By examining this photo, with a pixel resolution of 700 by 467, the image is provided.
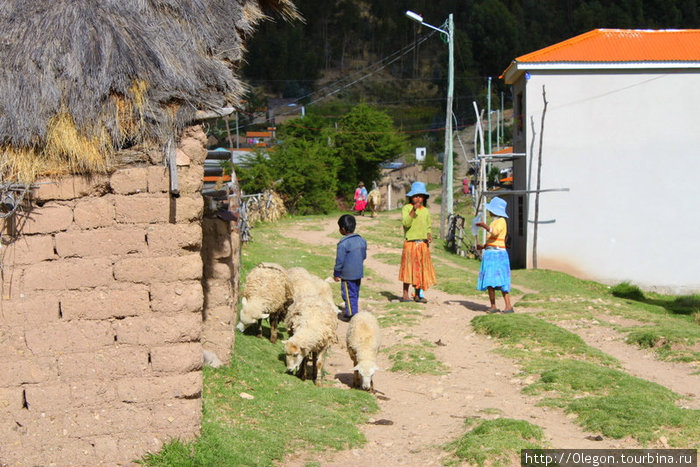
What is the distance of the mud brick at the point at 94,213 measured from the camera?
596cm

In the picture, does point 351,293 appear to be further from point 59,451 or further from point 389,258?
point 389,258

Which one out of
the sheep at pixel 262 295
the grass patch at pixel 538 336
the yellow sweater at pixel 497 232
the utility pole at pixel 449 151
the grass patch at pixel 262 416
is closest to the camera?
the grass patch at pixel 262 416

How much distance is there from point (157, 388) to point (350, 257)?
16.8 ft

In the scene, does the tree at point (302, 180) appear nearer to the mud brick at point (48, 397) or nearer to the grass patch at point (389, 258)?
the grass patch at point (389, 258)

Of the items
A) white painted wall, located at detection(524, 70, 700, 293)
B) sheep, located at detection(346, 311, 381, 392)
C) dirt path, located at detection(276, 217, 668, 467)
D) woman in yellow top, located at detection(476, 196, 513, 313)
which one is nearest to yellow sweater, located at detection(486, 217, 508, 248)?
woman in yellow top, located at detection(476, 196, 513, 313)

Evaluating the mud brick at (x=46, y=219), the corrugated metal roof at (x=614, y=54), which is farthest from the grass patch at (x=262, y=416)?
the corrugated metal roof at (x=614, y=54)

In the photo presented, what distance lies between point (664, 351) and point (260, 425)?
6.28m

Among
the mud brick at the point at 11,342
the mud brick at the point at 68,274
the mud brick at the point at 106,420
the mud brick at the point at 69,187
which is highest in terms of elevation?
the mud brick at the point at 69,187

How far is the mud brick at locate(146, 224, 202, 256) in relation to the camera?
236 inches

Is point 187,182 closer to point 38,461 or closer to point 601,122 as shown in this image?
point 38,461

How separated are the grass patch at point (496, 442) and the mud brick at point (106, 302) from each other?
278 centimetres

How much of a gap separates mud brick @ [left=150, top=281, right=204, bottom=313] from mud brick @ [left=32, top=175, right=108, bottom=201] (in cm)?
91

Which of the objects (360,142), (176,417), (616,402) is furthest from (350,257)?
(360,142)

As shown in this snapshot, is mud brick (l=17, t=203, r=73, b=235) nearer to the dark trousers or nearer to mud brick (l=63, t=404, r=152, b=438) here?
mud brick (l=63, t=404, r=152, b=438)
